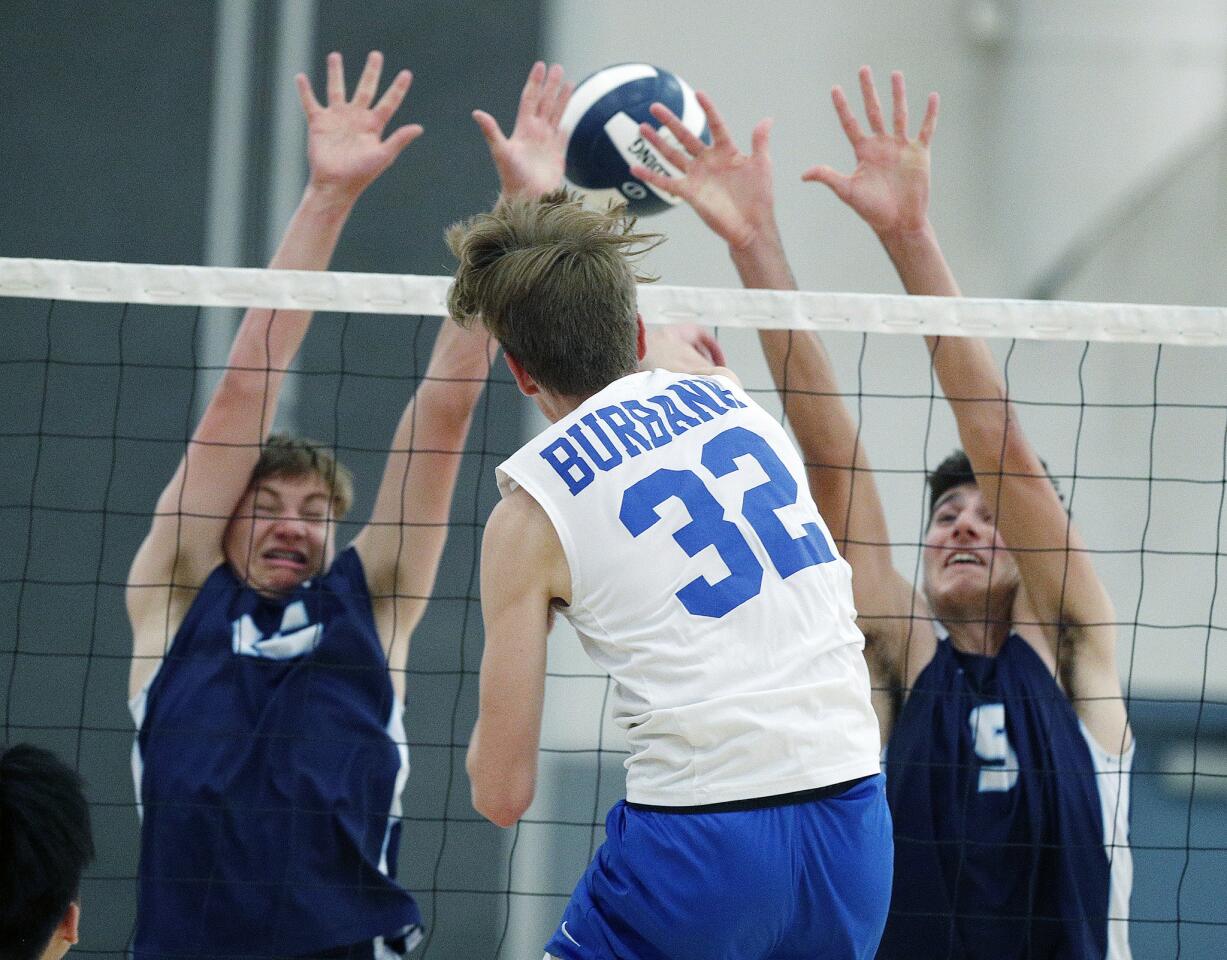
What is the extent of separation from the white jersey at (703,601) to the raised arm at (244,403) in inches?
71.2

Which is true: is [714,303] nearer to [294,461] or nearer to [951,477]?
[951,477]

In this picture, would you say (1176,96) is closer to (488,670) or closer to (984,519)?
(984,519)

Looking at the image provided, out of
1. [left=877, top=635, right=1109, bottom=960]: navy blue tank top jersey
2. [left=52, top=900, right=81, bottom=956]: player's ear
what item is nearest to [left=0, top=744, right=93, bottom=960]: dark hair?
[left=52, top=900, right=81, bottom=956]: player's ear

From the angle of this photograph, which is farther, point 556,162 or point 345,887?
point 556,162

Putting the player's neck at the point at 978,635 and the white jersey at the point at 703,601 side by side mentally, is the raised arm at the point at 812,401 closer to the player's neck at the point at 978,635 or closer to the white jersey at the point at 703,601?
the player's neck at the point at 978,635

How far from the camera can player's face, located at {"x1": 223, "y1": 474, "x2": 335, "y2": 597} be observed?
3773 mm

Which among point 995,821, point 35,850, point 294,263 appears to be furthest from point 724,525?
point 294,263

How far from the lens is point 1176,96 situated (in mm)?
8633

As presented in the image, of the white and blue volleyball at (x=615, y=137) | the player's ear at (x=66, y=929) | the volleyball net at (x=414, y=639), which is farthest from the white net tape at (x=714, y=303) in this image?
the volleyball net at (x=414, y=639)

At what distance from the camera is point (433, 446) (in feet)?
12.3

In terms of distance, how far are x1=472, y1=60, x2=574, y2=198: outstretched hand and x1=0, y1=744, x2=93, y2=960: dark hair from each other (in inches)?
83.6

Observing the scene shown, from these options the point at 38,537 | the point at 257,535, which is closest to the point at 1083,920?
the point at 257,535

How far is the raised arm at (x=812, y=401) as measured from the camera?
11.4 feet

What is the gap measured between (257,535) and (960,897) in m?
1.95
